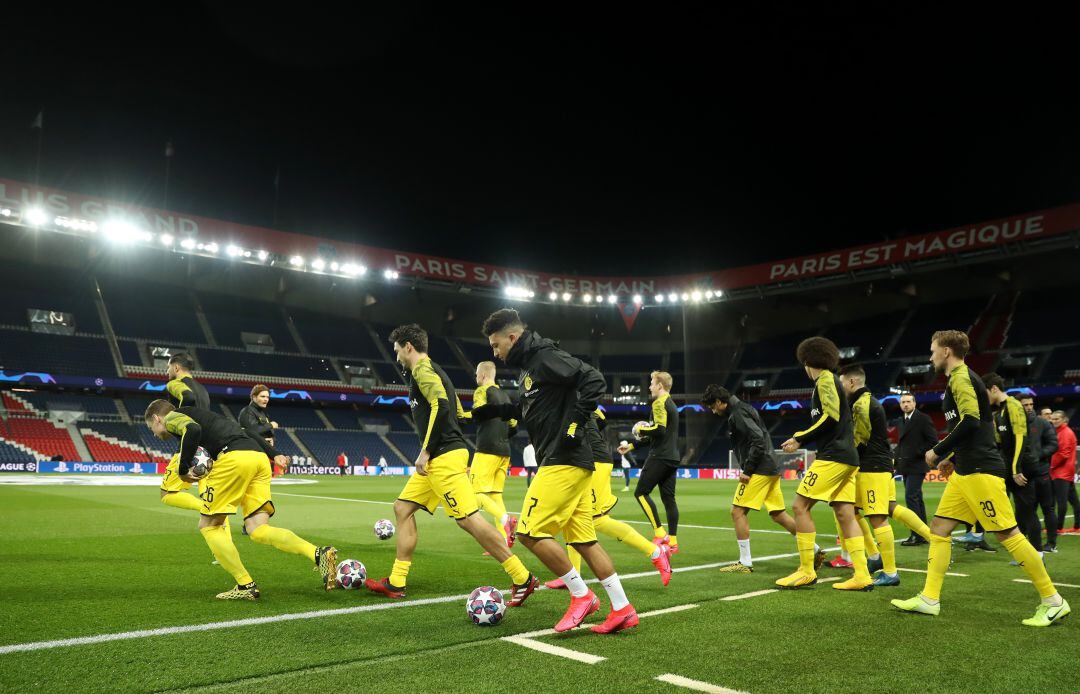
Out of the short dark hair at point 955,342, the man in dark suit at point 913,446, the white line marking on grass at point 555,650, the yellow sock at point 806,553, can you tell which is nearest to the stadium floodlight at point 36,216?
the man in dark suit at point 913,446

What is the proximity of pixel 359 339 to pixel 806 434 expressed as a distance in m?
47.9

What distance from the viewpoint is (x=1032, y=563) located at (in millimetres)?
5391

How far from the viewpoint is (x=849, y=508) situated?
281 inches

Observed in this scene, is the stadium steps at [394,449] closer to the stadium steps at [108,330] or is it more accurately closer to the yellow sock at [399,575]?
the stadium steps at [108,330]

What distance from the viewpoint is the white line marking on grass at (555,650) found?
4.31 m

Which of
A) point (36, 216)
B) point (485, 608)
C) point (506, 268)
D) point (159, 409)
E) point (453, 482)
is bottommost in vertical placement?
point (485, 608)

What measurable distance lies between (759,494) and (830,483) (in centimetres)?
135

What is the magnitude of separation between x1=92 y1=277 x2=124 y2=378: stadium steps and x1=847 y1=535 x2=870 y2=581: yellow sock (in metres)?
42.4

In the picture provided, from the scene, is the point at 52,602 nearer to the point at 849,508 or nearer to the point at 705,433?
the point at 849,508

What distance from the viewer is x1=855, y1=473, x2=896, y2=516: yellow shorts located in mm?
7445

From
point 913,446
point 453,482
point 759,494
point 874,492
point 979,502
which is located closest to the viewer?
point 979,502

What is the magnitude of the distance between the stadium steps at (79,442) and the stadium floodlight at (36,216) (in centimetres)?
1067

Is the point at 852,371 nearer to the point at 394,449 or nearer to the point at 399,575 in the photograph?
the point at 399,575

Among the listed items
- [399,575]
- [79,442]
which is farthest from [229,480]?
[79,442]
